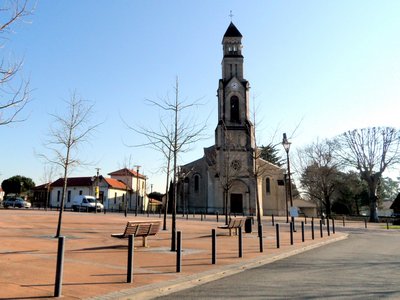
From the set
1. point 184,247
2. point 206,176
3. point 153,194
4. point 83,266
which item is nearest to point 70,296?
point 83,266

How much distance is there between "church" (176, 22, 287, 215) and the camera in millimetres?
52625

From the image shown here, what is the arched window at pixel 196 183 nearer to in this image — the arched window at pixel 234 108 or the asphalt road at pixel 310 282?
the arched window at pixel 234 108

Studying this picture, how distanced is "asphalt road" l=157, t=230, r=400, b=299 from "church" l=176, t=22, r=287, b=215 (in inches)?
1552

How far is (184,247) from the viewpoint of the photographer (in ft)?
43.9

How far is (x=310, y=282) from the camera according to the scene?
7680mm

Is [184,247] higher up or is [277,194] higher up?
[277,194]

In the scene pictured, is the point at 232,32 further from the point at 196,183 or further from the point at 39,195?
the point at 39,195

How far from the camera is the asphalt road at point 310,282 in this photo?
6.56m

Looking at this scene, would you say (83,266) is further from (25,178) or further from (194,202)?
(25,178)

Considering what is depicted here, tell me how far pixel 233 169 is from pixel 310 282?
143 ft

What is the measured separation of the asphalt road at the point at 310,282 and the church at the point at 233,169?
39424mm

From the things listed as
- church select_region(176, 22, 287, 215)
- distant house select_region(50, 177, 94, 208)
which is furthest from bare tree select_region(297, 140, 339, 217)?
distant house select_region(50, 177, 94, 208)

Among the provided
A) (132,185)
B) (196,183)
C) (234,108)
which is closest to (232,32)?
(234,108)

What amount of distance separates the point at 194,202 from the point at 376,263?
154 feet
